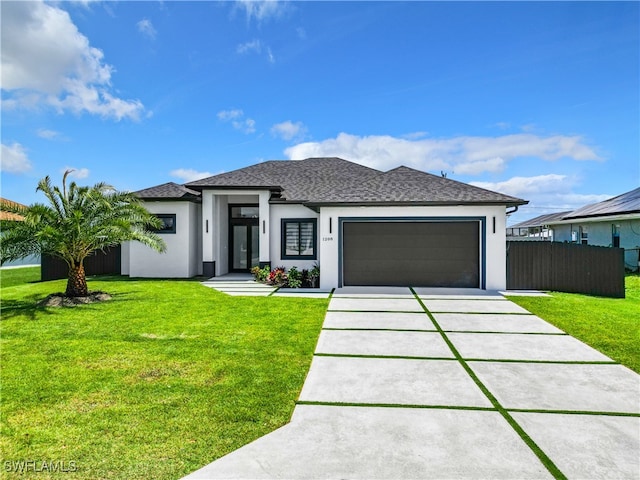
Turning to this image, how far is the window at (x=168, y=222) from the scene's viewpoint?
14281mm

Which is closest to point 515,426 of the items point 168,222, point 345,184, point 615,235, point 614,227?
point 345,184

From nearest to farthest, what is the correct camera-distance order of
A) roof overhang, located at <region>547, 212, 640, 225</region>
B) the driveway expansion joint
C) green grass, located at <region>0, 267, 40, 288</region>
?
1. the driveway expansion joint
2. green grass, located at <region>0, 267, 40, 288</region>
3. roof overhang, located at <region>547, 212, 640, 225</region>

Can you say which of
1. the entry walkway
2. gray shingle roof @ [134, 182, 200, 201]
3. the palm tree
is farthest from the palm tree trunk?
gray shingle roof @ [134, 182, 200, 201]

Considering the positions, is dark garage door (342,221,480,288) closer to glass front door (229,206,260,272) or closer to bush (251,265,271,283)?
bush (251,265,271,283)

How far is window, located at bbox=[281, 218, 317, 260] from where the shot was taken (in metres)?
13.9

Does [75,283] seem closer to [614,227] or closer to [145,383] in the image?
[145,383]

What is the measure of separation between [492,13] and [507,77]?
3.97 meters

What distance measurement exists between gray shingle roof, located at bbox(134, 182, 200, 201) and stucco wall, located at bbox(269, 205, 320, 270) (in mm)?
3562

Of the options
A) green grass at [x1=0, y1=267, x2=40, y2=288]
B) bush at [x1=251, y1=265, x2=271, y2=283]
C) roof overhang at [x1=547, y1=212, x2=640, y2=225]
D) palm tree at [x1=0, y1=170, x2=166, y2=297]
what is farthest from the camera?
roof overhang at [x1=547, y1=212, x2=640, y2=225]

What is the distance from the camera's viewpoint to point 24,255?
8.97 meters

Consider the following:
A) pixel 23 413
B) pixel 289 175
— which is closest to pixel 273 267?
pixel 289 175

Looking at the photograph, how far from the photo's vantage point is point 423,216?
457 inches

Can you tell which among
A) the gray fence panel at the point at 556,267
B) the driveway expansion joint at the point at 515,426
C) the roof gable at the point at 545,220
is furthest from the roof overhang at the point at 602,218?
the driveway expansion joint at the point at 515,426

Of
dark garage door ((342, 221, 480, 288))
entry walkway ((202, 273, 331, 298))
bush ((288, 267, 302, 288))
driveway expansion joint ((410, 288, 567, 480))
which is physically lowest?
driveway expansion joint ((410, 288, 567, 480))
